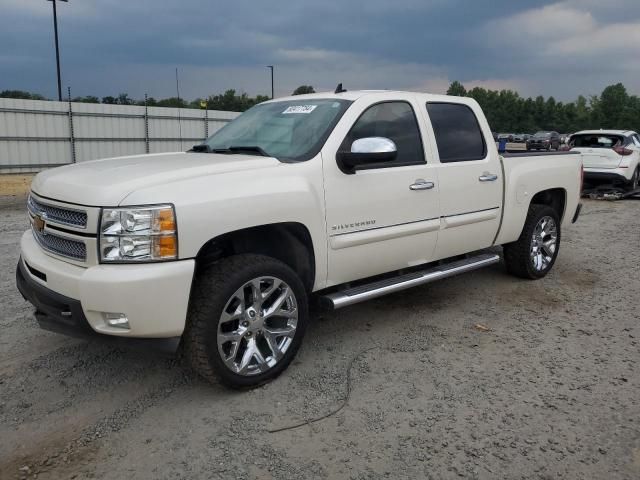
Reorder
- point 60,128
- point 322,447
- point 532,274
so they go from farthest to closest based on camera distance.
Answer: point 60,128
point 532,274
point 322,447

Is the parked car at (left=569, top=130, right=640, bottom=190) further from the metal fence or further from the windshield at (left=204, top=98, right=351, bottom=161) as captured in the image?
the metal fence

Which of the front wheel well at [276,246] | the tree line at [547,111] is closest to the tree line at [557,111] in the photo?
the tree line at [547,111]

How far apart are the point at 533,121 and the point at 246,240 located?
100 meters

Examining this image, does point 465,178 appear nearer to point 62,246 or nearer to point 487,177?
point 487,177

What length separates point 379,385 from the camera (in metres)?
3.57

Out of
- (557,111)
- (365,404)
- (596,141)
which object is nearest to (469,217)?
(365,404)

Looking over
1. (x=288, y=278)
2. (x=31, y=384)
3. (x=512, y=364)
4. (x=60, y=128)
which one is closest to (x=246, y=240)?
(x=288, y=278)

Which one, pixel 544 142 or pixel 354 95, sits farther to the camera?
pixel 544 142

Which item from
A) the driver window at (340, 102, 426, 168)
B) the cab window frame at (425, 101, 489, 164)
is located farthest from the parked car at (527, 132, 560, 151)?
the driver window at (340, 102, 426, 168)

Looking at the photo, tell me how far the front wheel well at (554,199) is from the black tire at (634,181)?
8.95 metres

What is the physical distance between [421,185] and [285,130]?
3.74ft

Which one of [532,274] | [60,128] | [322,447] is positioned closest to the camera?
[322,447]

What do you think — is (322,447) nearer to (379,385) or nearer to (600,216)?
(379,385)

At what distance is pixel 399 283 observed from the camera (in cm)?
426
